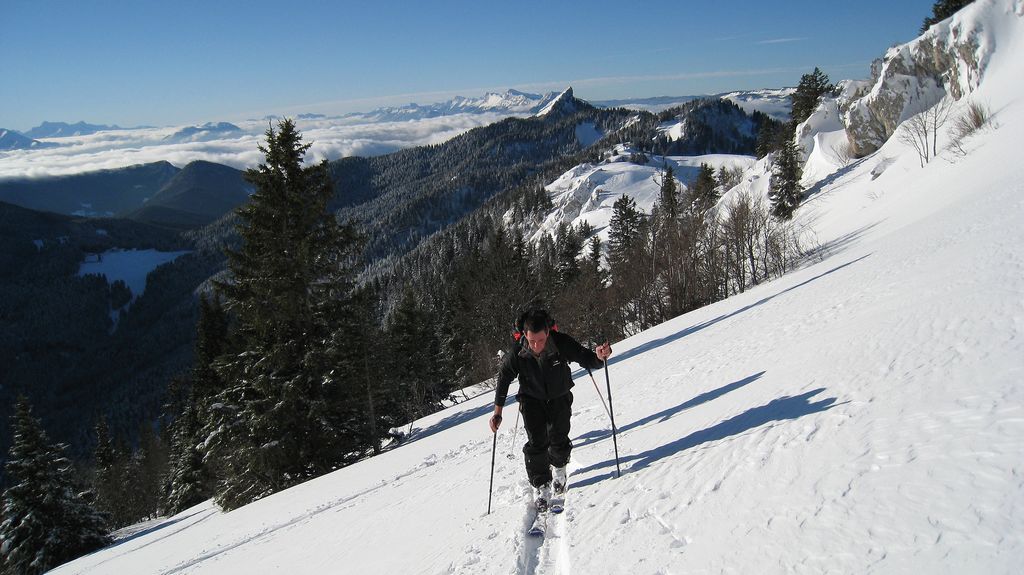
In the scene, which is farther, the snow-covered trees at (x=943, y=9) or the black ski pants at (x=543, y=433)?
the snow-covered trees at (x=943, y=9)

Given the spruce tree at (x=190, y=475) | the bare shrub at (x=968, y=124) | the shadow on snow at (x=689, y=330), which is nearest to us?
the shadow on snow at (x=689, y=330)

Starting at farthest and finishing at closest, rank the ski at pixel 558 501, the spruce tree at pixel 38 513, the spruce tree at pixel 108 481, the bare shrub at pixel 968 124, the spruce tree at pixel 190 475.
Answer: the spruce tree at pixel 108 481
the spruce tree at pixel 190 475
the bare shrub at pixel 968 124
the spruce tree at pixel 38 513
the ski at pixel 558 501

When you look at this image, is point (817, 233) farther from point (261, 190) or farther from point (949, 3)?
point (949, 3)

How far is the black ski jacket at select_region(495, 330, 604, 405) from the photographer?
503 cm

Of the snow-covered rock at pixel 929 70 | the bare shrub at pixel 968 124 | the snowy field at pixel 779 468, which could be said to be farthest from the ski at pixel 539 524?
the snow-covered rock at pixel 929 70

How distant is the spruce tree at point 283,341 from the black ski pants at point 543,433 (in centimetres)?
1139

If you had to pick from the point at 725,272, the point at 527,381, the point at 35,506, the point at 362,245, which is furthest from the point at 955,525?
the point at 35,506

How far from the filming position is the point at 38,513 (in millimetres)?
22047

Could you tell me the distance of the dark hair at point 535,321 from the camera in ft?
16.2

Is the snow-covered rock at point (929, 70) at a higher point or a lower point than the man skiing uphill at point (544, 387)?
higher

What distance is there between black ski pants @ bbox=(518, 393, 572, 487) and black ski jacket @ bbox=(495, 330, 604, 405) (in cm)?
13

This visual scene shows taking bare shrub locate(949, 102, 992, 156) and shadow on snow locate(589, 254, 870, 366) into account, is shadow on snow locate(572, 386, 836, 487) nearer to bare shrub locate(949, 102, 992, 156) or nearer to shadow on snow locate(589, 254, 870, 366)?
shadow on snow locate(589, 254, 870, 366)

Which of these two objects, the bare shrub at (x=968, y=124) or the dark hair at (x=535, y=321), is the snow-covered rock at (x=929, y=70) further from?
the dark hair at (x=535, y=321)

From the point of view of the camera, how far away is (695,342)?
12219mm
